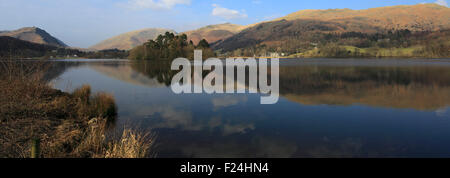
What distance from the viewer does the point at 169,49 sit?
472ft

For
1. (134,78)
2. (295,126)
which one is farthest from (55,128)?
(134,78)

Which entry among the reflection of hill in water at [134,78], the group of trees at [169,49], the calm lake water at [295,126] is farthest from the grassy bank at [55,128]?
the group of trees at [169,49]

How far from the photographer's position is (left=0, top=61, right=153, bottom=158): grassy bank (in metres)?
8.58

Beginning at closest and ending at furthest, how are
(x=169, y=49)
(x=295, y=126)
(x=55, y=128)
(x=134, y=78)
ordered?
(x=55, y=128) < (x=295, y=126) < (x=134, y=78) < (x=169, y=49)

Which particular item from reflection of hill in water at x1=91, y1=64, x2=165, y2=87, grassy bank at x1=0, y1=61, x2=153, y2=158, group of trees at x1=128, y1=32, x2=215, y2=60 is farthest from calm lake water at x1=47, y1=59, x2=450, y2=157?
group of trees at x1=128, y1=32, x2=215, y2=60

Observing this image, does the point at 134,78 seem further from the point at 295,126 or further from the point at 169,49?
the point at 169,49

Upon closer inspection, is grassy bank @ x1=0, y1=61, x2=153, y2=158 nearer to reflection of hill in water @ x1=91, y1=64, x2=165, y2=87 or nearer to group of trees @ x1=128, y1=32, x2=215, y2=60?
reflection of hill in water @ x1=91, y1=64, x2=165, y2=87


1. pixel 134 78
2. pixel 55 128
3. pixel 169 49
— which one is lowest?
pixel 55 128

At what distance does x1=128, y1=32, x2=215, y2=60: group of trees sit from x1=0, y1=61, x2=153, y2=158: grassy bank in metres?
122

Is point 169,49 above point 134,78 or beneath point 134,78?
above

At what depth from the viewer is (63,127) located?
11.4m

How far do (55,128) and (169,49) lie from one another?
136 m
